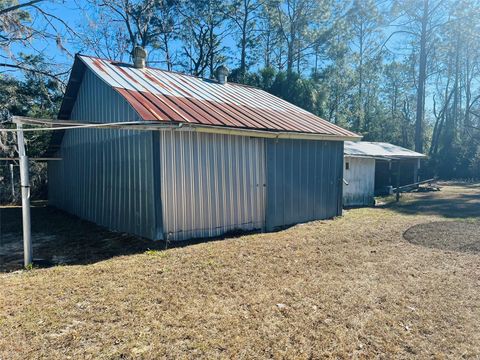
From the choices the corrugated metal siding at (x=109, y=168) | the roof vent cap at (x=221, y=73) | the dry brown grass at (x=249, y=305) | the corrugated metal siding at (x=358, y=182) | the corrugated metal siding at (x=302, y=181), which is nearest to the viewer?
the dry brown grass at (x=249, y=305)

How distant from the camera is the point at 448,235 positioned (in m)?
7.46

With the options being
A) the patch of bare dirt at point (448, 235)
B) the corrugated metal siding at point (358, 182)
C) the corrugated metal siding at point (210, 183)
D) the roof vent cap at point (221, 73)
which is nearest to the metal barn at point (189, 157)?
the corrugated metal siding at point (210, 183)

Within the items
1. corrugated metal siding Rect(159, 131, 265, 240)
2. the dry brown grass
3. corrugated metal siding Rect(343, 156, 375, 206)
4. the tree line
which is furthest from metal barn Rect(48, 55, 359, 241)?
the tree line

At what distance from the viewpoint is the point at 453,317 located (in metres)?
3.66

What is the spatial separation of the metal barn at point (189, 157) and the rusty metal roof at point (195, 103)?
0.12 ft

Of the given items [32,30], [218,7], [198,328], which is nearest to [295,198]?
[198,328]

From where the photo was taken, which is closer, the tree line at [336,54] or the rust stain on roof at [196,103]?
the rust stain on roof at [196,103]

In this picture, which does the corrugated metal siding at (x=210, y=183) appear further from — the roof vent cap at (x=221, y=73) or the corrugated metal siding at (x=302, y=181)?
the roof vent cap at (x=221, y=73)

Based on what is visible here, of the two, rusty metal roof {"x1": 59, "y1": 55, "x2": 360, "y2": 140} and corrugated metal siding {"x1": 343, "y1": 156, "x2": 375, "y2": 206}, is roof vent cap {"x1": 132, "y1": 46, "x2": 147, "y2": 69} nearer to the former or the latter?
rusty metal roof {"x1": 59, "y1": 55, "x2": 360, "y2": 140}

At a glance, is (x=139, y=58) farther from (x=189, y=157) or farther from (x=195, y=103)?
(x=189, y=157)

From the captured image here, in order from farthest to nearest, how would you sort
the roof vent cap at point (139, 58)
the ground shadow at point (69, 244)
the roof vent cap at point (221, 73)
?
the roof vent cap at point (221, 73) → the roof vent cap at point (139, 58) → the ground shadow at point (69, 244)

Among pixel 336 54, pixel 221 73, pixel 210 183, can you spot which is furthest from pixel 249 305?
pixel 336 54

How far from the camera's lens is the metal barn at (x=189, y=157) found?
660cm

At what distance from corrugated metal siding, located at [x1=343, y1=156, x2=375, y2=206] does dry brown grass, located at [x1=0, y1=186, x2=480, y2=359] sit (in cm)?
678
